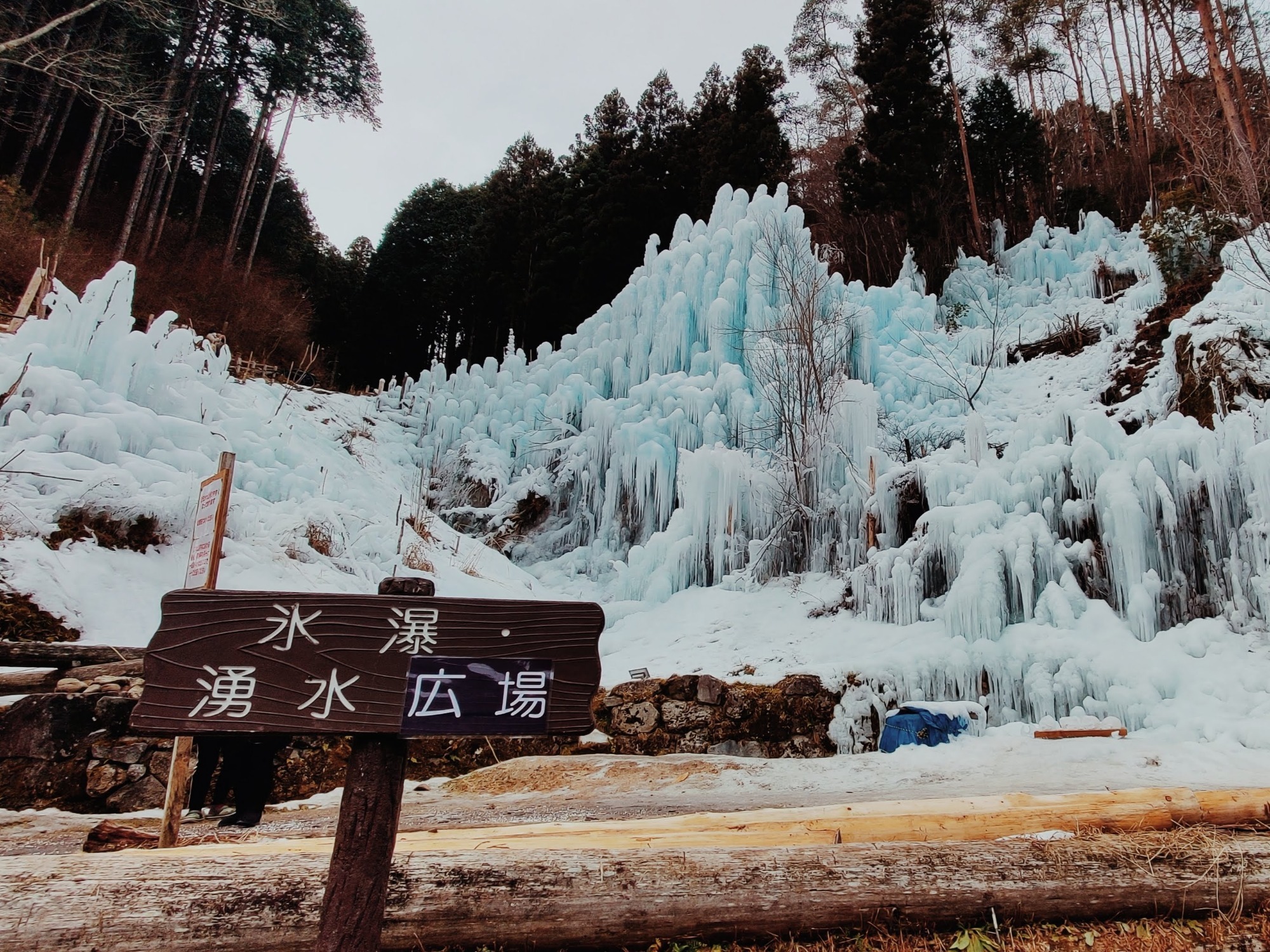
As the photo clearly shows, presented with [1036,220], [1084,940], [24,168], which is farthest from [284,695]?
[24,168]

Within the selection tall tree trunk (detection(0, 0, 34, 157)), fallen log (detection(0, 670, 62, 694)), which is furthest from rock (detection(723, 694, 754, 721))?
tall tree trunk (detection(0, 0, 34, 157))

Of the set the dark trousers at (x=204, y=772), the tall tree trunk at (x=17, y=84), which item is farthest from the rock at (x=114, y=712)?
the tall tree trunk at (x=17, y=84)

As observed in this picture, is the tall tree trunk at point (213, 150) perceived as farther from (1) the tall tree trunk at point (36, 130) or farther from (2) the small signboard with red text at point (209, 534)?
(2) the small signboard with red text at point (209, 534)

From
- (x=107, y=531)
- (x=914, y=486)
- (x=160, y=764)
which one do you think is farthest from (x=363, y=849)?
(x=914, y=486)

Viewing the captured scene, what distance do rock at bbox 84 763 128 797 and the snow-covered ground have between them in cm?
155

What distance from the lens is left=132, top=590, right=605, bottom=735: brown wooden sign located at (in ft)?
5.22

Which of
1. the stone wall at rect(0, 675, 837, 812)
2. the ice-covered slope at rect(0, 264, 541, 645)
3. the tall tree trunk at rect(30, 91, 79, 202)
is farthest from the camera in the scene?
the tall tree trunk at rect(30, 91, 79, 202)

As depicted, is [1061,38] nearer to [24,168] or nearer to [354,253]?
[354,253]

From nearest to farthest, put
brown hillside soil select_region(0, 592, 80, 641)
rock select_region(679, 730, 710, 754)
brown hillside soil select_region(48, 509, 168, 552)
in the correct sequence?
brown hillside soil select_region(0, 592, 80, 641) → brown hillside soil select_region(48, 509, 168, 552) → rock select_region(679, 730, 710, 754)

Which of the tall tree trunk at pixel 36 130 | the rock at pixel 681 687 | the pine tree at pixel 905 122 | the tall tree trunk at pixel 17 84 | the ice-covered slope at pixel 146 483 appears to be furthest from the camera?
the pine tree at pixel 905 122

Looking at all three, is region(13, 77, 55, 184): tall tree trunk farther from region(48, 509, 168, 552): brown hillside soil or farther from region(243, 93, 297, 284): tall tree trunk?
region(48, 509, 168, 552): brown hillside soil

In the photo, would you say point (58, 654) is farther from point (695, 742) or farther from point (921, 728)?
point (921, 728)

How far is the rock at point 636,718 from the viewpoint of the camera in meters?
6.73

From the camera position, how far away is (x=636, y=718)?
22.2 feet
